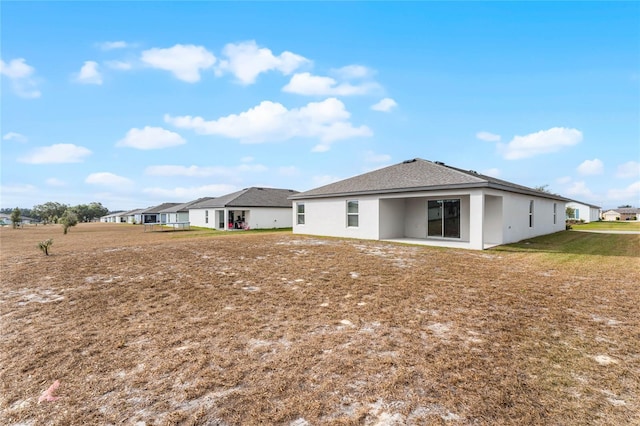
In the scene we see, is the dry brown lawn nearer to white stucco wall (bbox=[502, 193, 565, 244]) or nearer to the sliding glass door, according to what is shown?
white stucco wall (bbox=[502, 193, 565, 244])

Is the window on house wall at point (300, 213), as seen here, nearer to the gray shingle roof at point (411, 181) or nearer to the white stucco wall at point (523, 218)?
the gray shingle roof at point (411, 181)

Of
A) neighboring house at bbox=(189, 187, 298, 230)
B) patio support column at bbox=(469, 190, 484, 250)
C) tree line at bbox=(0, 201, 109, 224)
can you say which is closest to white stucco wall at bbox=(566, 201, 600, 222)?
neighboring house at bbox=(189, 187, 298, 230)

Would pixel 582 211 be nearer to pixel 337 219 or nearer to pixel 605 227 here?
pixel 605 227

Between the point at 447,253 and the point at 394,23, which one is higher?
the point at 394,23

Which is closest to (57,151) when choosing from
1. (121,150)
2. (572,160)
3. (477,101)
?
(121,150)

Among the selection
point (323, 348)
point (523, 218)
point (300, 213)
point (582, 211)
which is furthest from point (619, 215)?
point (323, 348)

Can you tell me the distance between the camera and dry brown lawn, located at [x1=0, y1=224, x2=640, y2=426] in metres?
2.51

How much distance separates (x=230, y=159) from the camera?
2394 centimetres

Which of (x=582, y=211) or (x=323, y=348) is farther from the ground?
(x=582, y=211)

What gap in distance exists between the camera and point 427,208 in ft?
52.1

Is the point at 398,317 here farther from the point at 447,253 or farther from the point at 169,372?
the point at 447,253

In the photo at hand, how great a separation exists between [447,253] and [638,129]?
A: 58.3 feet

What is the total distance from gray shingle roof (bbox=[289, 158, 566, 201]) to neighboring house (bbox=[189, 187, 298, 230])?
10.2m

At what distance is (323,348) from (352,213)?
13.4 meters
